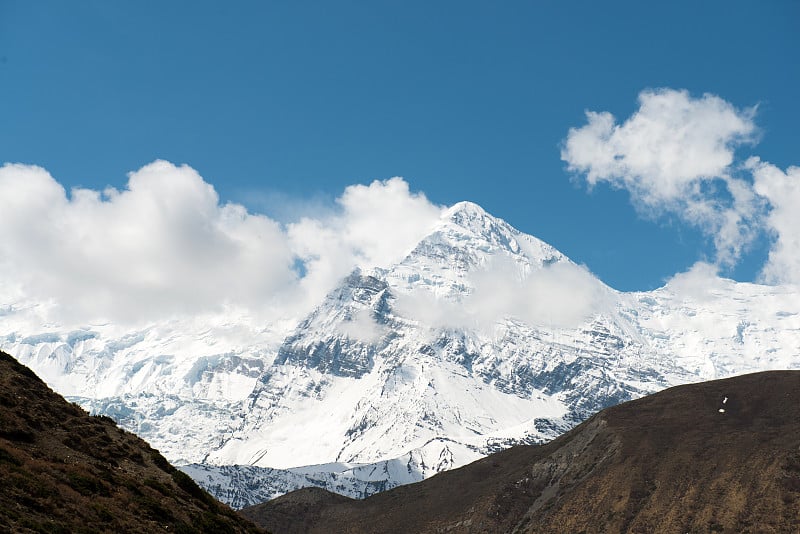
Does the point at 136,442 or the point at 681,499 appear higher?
the point at 681,499

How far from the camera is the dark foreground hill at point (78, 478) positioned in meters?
42.1

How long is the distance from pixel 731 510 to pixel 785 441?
3176cm

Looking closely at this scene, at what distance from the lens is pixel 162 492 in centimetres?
5444

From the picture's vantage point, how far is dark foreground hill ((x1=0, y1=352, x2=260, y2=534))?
4212 cm

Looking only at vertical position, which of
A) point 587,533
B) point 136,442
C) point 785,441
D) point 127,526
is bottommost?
point 127,526

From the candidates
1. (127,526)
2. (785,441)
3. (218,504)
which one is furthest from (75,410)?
(785,441)

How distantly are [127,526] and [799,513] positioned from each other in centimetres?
16073

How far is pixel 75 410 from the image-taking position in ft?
213

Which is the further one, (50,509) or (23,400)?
(23,400)

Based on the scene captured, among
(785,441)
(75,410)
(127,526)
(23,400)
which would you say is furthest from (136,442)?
(785,441)

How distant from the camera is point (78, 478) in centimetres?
4738

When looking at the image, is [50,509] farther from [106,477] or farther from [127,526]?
[106,477]

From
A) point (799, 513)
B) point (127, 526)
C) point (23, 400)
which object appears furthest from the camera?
point (799, 513)

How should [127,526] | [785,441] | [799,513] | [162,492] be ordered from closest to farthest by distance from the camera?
[127,526], [162,492], [799,513], [785,441]
